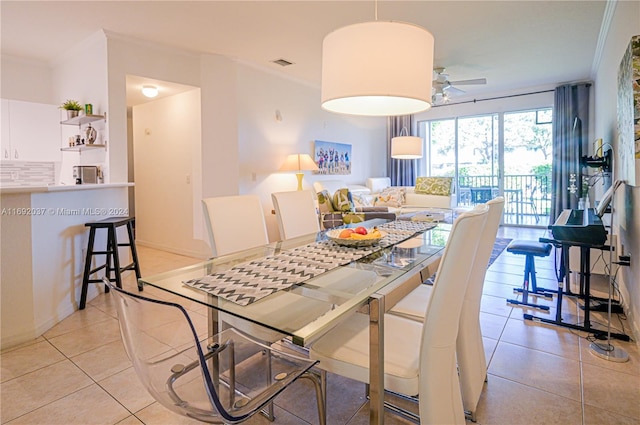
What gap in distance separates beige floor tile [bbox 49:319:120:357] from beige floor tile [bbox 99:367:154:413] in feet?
1.17

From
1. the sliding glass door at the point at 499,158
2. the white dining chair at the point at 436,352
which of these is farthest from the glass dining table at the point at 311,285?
the sliding glass door at the point at 499,158

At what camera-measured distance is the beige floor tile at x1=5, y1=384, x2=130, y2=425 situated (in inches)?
62.0

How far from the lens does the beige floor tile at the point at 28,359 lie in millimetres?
1971

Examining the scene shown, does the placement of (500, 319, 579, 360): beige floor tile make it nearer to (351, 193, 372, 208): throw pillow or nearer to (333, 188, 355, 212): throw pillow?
(333, 188, 355, 212): throw pillow

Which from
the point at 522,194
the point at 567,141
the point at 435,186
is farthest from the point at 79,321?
the point at 522,194

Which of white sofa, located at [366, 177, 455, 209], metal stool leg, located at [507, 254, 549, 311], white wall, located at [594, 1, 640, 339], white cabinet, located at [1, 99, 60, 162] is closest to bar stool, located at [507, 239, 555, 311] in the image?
metal stool leg, located at [507, 254, 549, 311]

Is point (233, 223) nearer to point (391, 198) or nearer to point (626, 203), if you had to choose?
point (626, 203)

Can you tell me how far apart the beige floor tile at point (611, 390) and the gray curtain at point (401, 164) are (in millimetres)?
5959

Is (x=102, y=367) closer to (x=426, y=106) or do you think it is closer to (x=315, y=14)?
(x=426, y=106)

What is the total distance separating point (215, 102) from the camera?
448 cm

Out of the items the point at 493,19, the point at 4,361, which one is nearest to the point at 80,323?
the point at 4,361

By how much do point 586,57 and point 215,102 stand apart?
5.19 meters

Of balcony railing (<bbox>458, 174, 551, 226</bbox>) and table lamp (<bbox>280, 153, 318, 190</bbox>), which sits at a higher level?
table lamp (<bbox>280, 153, 318, 190</bbox>)

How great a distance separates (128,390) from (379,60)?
2.06 meters
